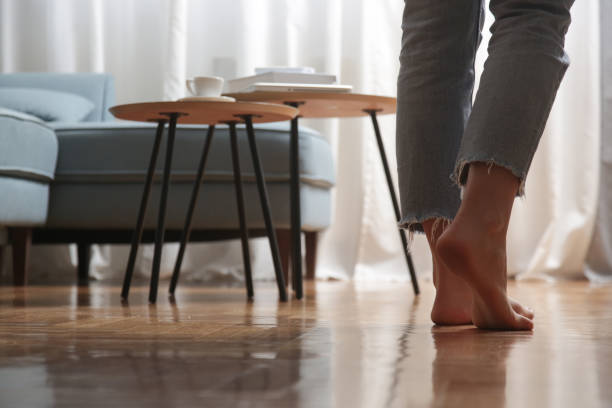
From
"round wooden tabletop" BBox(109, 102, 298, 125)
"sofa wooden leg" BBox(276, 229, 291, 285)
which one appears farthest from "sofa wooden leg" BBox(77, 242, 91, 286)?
"round wooden tabletop" BBox(109, 102, 298, 125)

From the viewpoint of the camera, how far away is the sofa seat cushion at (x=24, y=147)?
7.21 ft

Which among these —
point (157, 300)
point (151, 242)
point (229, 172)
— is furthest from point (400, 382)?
point (151, 242)

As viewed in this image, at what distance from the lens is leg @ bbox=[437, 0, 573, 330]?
943 mm

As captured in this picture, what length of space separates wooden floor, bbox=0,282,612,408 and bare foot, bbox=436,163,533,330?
0.06 m

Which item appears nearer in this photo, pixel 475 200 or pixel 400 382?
pixel 400 382

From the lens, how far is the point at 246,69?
320 cm

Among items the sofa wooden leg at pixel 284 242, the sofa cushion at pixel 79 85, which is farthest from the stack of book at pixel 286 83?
the sofa cushion at pixel 79 85

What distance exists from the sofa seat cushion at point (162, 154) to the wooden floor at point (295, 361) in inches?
44.4

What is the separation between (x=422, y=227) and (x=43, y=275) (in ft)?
7.79

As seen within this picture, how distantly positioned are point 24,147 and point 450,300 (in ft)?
5.06

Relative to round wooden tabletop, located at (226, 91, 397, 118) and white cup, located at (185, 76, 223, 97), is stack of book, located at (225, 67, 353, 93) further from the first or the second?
white cup, located at (185, 76, 223, 97)

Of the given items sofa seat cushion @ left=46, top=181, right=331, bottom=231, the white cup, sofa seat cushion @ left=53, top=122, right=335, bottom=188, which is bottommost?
sofa seat cushion @ left=46, top=181, right=331, bottom=231

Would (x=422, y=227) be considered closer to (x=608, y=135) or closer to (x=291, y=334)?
(x=291, y=334)

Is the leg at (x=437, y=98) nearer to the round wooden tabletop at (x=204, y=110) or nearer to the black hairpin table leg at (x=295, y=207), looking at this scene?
the round wooden tabletop at (x=204, y=110)
